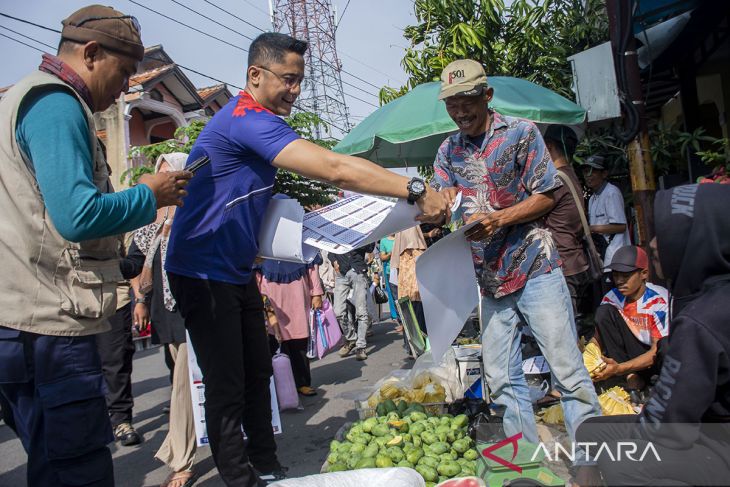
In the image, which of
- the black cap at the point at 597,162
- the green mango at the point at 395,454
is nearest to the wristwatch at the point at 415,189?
the green mango at the point at 395,454

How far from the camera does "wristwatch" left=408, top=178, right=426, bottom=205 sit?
270 centimetres

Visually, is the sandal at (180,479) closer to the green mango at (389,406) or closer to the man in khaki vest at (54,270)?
the green mango at (389,406)

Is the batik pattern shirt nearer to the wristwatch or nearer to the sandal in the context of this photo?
the wristwatch

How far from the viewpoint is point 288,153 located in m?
2.62

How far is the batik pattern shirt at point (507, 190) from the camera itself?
2977 mm

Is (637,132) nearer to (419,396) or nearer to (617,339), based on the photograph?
(617,339)

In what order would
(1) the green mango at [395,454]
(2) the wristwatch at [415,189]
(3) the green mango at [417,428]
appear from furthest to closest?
(3) the green mango at [417,428]
(1) the green mango at [395,454]
(2) the wristwatch at [415,189]

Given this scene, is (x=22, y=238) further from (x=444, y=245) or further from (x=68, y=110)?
(x=444, y=245)

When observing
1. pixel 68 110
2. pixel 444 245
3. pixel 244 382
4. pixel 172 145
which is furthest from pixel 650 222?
pixel 172 145

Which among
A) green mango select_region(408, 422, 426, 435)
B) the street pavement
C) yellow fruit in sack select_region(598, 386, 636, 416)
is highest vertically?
green mango select_region(408, 422, 426, 435)

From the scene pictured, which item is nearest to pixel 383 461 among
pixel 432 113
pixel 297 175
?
pixel 432 113

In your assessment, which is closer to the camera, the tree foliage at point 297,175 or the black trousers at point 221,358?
the black trousers at point 221,358

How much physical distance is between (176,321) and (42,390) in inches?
93.0

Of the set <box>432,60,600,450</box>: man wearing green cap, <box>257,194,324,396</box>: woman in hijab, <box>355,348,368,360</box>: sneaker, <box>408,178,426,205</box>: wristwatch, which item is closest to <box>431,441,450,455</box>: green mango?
<box>432,60,600,450</box>: man wearing green cap
